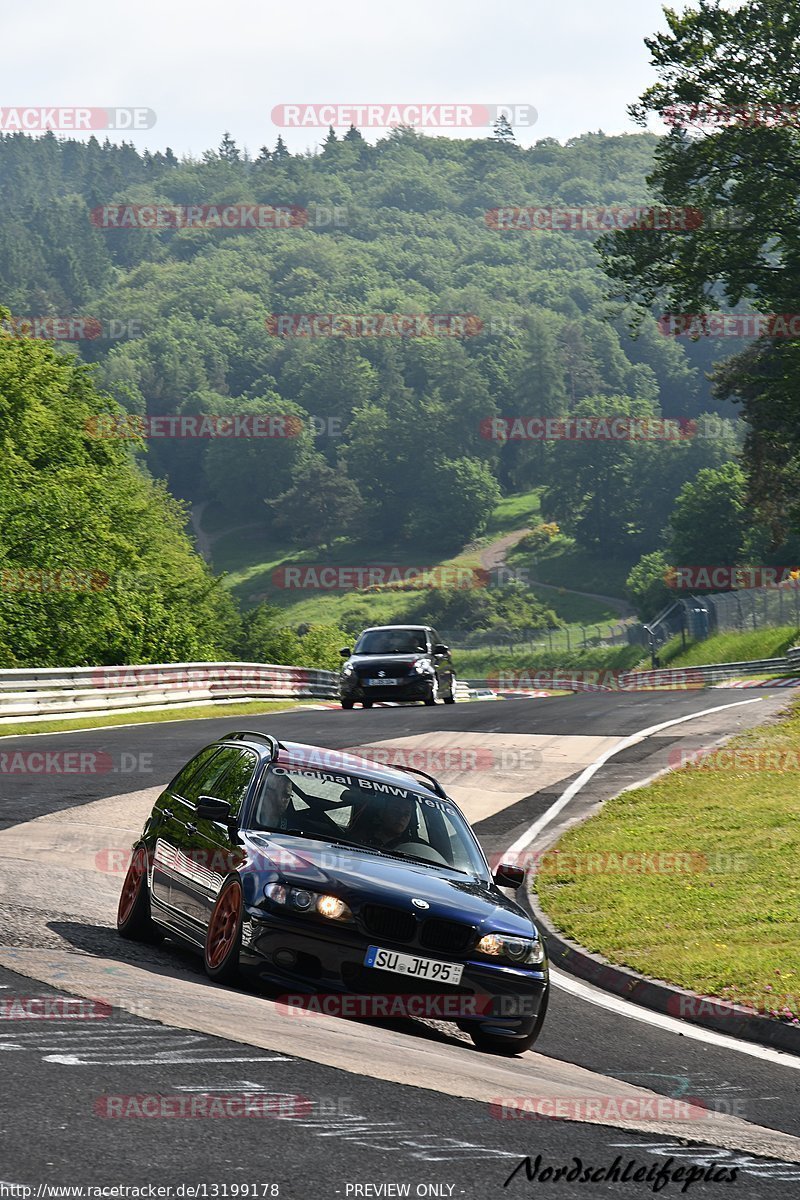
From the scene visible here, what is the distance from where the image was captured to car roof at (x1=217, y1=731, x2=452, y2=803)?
946 centimetres

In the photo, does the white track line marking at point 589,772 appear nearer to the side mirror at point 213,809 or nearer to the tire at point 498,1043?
the side mirror at point 213,809

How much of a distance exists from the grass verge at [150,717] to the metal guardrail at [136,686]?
309 millimetres

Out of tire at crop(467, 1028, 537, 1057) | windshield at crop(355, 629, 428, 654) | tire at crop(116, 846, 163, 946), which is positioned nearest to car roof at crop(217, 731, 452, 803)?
tire at crop(116, 846, 163, 946)

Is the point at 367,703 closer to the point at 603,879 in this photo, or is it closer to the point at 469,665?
the point at 603,879

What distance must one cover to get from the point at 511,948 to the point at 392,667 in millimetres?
25063

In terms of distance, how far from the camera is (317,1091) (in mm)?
6051

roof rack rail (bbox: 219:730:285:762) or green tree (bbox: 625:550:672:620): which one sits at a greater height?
roof rack rail (bbox: 219:730:285:762)

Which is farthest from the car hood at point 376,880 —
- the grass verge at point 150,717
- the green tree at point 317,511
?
the green tree at point 317,511

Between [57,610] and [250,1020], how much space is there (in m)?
31.8

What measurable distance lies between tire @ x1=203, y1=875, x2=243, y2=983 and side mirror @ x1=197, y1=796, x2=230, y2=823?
451mm

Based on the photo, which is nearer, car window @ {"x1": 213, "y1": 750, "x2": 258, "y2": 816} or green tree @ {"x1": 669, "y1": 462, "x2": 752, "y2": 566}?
car window @ {"x1": 213, "y1": 750, "x2": 258, "y2": 816}

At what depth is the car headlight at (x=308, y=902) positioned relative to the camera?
8031 mm

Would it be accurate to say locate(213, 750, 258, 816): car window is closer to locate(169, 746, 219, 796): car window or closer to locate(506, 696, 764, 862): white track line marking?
locate(169, 746, 219, 796): car window

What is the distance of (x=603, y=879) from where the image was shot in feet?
47.8
